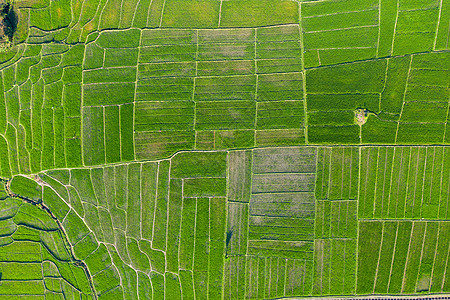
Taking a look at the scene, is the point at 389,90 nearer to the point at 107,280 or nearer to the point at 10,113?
the point at 107,280

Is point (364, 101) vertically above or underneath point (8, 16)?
underneath

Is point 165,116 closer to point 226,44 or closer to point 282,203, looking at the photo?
point 226,44

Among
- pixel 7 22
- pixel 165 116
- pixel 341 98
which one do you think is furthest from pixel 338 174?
pixel 7 22

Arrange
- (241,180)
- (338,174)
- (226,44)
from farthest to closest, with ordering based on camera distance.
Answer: (226,44) < (241,180) < (338,174)

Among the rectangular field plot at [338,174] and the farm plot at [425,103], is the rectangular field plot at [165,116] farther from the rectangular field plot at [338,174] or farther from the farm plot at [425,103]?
the farm plot at [425,103]

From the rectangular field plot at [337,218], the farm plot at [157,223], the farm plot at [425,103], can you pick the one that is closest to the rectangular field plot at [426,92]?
the farm plot at [425,103]

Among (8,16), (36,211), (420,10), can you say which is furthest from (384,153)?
(8,16)

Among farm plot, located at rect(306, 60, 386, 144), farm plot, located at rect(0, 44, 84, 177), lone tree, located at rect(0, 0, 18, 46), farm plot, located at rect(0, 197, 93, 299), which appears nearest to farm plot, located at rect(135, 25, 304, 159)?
farm plot, located at rect(306, 60, 386, 144)
